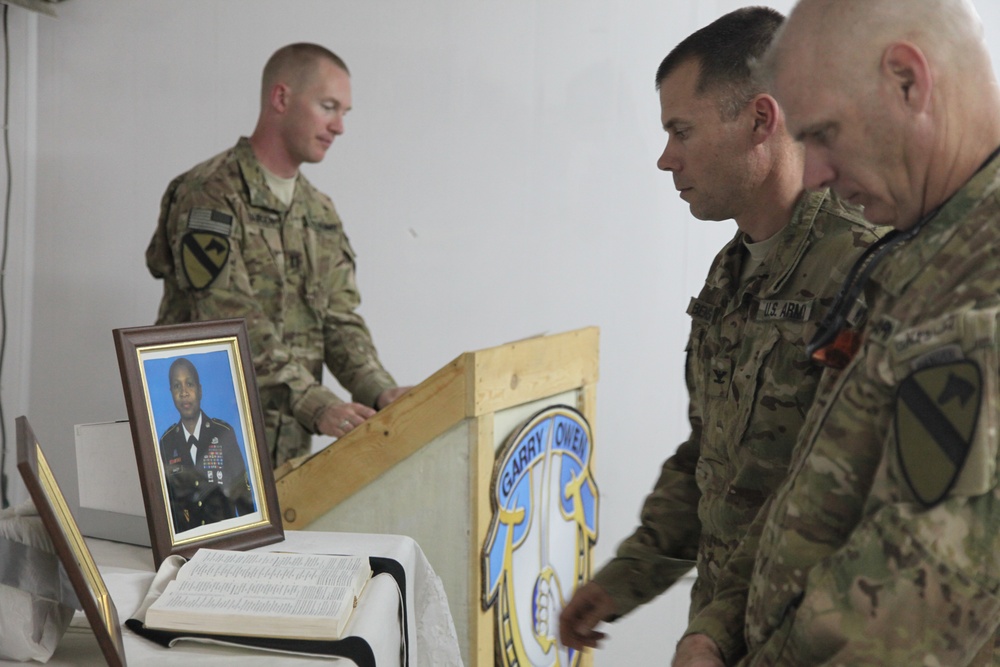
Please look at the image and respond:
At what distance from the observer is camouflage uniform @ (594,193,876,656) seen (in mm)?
1144

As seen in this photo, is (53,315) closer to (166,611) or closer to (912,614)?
(166,611)

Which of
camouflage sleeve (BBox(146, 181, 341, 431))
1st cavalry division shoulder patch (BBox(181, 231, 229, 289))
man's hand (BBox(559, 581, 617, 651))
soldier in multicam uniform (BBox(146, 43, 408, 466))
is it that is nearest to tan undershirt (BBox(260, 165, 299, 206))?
soldier in multicam uniform (BBox(146, 43, 408, 466))

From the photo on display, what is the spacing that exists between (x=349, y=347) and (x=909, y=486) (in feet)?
7.11

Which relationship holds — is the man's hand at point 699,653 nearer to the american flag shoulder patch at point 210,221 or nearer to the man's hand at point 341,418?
the man's hand at point 341,418

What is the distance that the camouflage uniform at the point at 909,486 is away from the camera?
72cm

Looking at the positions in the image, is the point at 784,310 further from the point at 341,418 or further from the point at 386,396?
the point at 386,396

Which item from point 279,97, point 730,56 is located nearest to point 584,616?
point 730,56

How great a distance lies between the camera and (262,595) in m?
1.14

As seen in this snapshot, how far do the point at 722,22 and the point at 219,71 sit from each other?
240 centimetres

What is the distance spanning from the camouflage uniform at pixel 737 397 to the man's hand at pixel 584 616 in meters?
0.02

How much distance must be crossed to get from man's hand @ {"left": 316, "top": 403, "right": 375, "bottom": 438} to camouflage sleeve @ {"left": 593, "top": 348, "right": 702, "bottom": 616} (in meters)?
1.11

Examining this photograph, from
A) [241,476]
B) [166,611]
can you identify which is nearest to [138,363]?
[241,476]

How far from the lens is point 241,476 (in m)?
1.40

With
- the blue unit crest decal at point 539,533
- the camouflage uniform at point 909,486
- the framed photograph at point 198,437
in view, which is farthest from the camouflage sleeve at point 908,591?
the blue unit crest decal at point 539,533
